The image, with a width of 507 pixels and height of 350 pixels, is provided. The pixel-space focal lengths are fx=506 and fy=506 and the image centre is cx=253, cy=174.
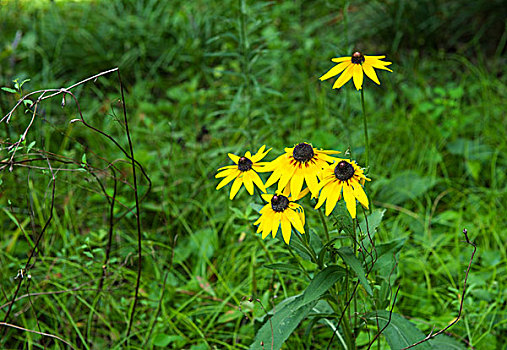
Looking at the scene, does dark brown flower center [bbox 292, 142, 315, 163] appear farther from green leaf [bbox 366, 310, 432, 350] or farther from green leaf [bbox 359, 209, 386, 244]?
green leaf [bbox 366, 310, 432, 350]

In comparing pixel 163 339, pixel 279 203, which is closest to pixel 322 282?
pixel 279 203

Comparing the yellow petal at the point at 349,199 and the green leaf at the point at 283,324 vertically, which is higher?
the yellow petal at the point at 349,199

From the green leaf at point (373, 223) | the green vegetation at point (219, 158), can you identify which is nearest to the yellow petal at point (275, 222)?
the green leaf at point (373, 223)

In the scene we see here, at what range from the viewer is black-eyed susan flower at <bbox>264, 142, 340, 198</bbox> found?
0.96 metres

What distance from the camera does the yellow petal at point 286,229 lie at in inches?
38.2

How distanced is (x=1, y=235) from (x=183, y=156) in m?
0.84

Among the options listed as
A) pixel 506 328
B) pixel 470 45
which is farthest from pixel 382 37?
pixel 506 328

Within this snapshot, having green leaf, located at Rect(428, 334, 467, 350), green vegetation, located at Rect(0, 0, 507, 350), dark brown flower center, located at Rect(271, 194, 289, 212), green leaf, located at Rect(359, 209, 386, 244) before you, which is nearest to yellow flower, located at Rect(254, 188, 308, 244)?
dark brown flower center, located at Rect(271, 194, 289, 212)

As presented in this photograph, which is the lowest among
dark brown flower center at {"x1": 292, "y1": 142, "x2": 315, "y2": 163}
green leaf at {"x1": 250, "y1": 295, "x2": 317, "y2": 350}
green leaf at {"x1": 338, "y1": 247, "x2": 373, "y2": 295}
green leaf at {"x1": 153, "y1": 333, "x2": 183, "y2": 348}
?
green leaf at {"x1": 153, "y1": 333, "x2": 183, "y2": 348}

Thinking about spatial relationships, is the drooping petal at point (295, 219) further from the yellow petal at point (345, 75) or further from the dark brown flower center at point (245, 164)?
the yellow petal at point (345, 75)

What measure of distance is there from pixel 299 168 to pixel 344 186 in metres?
0.09

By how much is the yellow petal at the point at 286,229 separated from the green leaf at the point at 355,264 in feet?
0.47

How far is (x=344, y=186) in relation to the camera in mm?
946

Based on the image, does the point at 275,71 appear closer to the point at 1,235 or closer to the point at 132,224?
the point at 132,224
